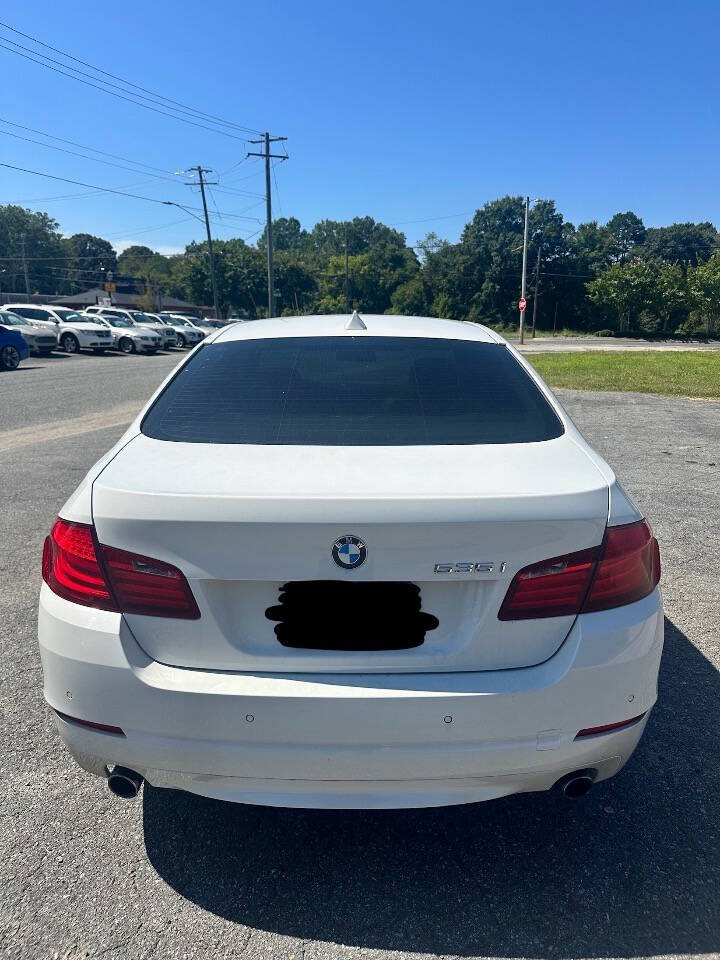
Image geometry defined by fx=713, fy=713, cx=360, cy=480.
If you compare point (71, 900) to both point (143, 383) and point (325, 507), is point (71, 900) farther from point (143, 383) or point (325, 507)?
point (143, 383)

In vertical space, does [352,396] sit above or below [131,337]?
above

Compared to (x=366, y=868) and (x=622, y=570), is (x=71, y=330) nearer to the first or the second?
(x=366, y=868)

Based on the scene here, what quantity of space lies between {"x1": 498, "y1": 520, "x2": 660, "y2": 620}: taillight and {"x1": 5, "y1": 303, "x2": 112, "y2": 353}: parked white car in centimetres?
3207

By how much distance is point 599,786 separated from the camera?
269cm

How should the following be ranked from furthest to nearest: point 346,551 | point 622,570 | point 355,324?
point 355,324
point 622,570
point 346,551

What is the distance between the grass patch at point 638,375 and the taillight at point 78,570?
12742 millimetres

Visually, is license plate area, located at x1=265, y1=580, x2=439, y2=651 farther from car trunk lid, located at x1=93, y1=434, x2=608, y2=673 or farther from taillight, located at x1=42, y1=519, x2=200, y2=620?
taillight, located at x1=42, y1=519, x2=200, y2=620

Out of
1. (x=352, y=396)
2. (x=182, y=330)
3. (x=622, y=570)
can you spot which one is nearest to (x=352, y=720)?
(x=622, y=570)

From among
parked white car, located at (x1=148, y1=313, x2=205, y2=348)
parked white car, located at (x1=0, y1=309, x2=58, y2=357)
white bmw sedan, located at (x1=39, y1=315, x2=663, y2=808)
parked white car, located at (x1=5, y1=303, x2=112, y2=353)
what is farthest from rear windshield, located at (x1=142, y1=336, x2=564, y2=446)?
parked white car, located at (x1=148, y1=313, x2=205, y2=348)

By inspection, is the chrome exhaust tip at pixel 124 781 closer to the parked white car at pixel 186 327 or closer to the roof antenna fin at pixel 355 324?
the roof antenna fin at pixel 355 324

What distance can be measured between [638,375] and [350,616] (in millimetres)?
19140

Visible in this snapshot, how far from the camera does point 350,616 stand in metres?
1.90

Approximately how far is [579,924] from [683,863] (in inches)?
18.0

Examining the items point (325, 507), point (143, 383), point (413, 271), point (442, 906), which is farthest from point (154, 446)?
point (413, 271)
